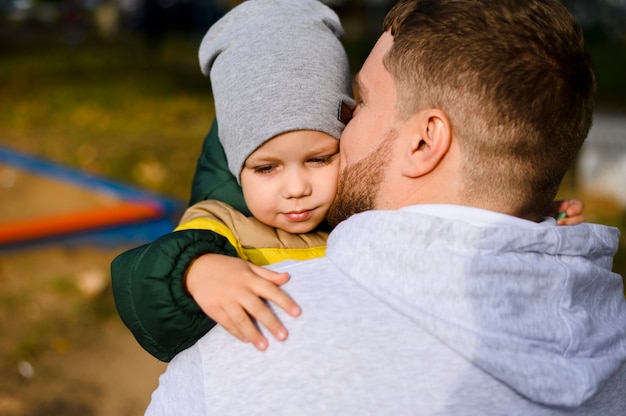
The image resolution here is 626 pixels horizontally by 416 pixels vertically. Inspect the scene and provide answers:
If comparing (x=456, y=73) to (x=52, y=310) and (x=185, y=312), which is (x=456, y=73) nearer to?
(x=185, y=312)

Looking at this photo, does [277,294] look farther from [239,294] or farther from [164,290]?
[164,290]

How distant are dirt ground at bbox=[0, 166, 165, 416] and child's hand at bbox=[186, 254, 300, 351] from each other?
2.38 m

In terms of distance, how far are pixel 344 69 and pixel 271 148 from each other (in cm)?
37

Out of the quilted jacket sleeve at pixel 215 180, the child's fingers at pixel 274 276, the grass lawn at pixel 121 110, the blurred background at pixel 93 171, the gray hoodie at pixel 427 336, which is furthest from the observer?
the grass lawn at pixel 121 110

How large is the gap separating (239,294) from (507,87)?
69cm

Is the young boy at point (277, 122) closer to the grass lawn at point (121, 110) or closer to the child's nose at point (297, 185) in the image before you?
the child's nose at point (297, 185)

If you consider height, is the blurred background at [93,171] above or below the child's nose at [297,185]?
below

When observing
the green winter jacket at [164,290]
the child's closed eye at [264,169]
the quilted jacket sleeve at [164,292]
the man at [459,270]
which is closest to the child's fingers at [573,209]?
the man at [459,270]

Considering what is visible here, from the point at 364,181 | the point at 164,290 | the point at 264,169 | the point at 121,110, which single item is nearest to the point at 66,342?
the point at 264,169

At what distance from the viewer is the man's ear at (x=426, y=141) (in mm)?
1606

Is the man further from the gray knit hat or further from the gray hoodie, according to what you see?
the gray knit hat

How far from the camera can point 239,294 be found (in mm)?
1546

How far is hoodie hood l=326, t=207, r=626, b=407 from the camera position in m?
1.39

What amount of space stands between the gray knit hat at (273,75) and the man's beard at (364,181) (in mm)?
281
